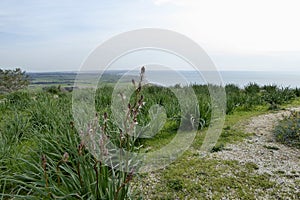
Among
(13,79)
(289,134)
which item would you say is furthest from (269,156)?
(13,79)

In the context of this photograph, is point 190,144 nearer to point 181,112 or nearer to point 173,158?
point 173,158

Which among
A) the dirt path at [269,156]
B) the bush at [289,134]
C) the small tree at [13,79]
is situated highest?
the small tree at [13,79]

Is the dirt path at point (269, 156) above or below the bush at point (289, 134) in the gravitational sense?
below

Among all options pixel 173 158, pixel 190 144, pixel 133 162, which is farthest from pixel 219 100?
pixel 133 162

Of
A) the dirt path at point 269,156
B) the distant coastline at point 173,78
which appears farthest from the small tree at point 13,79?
the dirt path at point 269,156

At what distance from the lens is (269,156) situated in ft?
11.9

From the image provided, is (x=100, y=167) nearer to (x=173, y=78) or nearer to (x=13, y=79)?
(x=173, y=78)

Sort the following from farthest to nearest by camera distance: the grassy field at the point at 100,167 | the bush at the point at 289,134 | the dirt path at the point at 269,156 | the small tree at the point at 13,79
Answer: the small tree at the point at 13,79 < the bush at the point at 289,134 < the dirt path at the point at 269,156 < the grassy field at the point at 100,167

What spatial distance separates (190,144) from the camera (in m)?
4.07

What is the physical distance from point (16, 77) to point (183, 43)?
23261 millimetres

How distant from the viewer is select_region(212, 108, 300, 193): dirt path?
3.06 meters

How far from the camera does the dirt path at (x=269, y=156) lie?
3.06 m

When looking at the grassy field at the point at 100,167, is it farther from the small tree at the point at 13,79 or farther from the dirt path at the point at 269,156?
the small tree at the point at 13,79

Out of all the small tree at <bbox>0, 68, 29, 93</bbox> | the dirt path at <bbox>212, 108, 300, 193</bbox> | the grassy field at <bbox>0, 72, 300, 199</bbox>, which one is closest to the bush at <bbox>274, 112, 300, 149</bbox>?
the dirt path at <bbox>212, 108, 300, 193</bbox>
